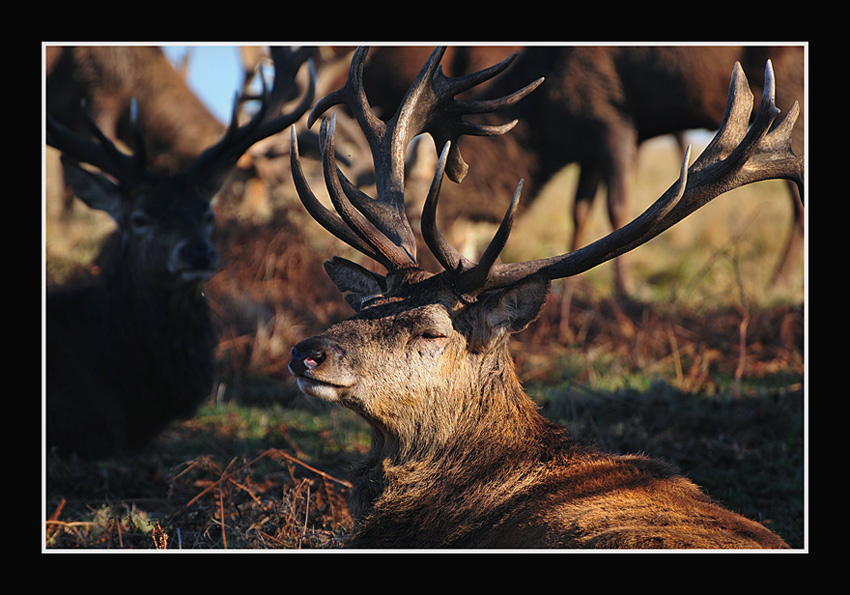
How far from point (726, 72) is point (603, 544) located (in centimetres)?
659

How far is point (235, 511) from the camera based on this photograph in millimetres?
4508

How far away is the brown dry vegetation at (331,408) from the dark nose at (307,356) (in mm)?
1075

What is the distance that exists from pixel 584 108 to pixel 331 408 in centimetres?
450

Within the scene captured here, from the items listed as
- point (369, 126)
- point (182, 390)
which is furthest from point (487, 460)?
point (182, 390)

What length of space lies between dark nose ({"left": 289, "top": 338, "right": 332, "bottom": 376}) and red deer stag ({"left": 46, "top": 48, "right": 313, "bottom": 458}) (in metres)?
2.70

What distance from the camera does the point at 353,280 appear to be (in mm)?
4242

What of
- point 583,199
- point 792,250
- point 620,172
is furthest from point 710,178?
point 792,250

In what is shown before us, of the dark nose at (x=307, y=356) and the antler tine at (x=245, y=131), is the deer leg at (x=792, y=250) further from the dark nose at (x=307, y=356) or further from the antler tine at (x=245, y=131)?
the dark nose at (x=307, y=356)

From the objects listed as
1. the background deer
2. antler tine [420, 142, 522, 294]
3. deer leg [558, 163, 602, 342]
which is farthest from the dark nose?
deer leg [558, 163, 602, 342]

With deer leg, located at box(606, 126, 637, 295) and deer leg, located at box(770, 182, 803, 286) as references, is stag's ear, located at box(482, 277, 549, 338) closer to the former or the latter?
deer leg, located at box(606, 126, 637, 295)

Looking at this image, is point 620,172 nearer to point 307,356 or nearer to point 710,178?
point 710,178

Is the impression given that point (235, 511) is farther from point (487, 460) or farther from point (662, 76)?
point (662, 76)

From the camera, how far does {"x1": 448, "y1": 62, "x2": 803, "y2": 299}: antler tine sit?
3.60 m

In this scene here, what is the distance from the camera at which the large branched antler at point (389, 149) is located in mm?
3957
